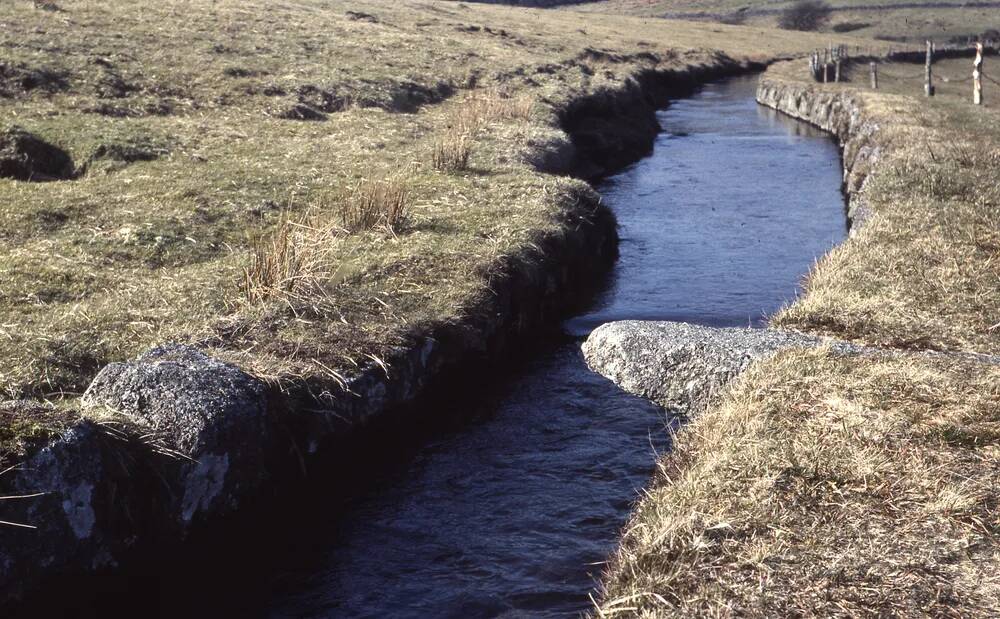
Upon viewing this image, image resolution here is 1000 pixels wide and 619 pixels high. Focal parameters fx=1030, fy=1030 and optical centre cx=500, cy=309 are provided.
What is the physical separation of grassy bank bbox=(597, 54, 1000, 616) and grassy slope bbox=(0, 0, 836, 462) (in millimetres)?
3874

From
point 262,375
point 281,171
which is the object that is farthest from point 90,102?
point 262,375

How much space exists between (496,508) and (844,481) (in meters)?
3.09

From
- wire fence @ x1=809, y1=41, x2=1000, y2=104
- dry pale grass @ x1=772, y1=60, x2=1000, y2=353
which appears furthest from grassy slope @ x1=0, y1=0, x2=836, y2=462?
wire fence @ x1=809, y1=41, x2=1000, y2=104

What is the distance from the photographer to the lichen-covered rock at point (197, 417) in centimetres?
788

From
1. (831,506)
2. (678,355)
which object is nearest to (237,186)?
(678,355)

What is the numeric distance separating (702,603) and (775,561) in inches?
24.0

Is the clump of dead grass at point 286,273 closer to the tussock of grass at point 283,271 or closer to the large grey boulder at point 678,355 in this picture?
the tussock of grass at point 283,271

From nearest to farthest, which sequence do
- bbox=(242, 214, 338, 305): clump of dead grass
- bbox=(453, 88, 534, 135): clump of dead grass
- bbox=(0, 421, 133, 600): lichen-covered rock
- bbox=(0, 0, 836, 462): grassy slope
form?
bbox=(0, 421, 133, 600): lichen-covered rock < bbox=(0, 0, 836, 462): grassy slope < bbox=(242, 214, 338, 305): clump of dead grass < bbox=(453, 88, 534, 135): clump of dead grass

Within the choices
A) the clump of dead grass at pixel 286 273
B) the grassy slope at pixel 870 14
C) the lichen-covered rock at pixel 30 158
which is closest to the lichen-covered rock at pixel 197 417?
the clump of dead grass at pixel 286 273

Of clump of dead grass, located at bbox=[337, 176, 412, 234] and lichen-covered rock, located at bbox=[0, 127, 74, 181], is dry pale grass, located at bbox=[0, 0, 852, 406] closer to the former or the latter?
clump of dead grass, located at bbox=[337, 176, 412, 234]

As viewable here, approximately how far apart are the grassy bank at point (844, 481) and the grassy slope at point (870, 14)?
9084 centimetres

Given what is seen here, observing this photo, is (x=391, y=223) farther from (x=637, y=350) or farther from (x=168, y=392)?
(x=168, y=392)

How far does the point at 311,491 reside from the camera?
30.4 feet

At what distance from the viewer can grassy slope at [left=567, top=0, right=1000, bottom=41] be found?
99.6 m
